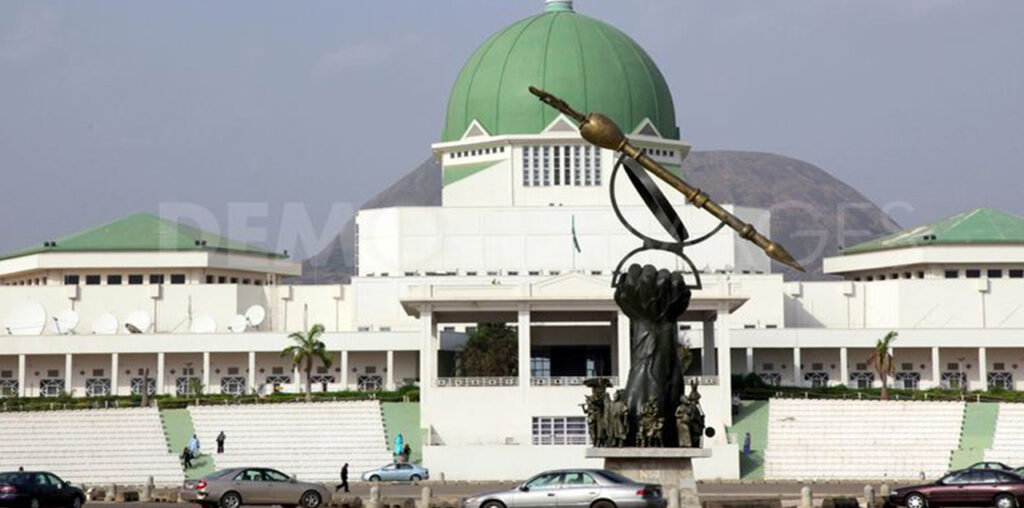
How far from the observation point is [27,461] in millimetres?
64312

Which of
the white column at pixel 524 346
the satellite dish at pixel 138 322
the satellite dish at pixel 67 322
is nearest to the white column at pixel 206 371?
the satellite dish at pixel 138 322

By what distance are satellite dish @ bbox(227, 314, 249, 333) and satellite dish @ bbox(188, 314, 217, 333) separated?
0.94 metres

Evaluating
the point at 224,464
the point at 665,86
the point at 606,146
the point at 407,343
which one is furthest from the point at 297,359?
the point at 606,146

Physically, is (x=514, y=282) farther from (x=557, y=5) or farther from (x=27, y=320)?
(x=27, y=320)

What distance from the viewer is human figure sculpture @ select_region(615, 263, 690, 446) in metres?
45.0

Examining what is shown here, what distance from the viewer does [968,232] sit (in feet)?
295

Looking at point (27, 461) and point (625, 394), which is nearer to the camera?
point (625, 394)

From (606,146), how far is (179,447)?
1042 inches

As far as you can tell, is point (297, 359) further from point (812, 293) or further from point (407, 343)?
point (812, 293)

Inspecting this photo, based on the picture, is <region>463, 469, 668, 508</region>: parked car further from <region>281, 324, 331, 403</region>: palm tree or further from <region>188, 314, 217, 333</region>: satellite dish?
<region>188, 314, 217, 333</region>: satellite dish

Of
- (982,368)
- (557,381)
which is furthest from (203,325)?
(982,368)

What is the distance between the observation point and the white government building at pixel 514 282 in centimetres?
8169

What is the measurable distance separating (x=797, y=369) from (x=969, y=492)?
3811 centimetres

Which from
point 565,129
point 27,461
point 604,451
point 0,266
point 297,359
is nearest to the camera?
point 604,451
